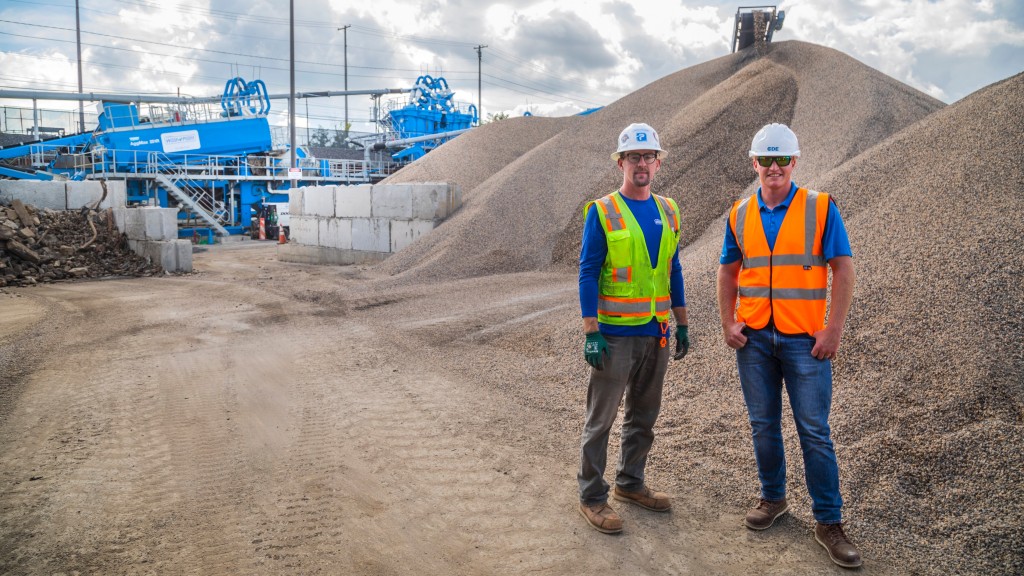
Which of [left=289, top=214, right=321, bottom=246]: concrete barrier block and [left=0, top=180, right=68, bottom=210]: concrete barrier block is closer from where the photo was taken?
[left=0, top=180, right=68, bottom=210]: concrete barrier block

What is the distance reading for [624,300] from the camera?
344 cm

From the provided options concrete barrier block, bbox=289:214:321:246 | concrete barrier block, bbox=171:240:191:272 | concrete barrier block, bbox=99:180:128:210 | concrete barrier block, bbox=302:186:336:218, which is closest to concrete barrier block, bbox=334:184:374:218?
concrete barrier block, bbox=302:186:336:218

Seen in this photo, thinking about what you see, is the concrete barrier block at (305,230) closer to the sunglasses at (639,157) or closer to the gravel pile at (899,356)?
the gravel pile at (899,356)

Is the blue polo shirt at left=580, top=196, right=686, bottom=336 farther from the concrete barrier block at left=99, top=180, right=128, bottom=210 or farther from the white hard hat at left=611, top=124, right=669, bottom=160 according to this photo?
the concrete barrier block at left=99, top=180, right=128, bottom=210

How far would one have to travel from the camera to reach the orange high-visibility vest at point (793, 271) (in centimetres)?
315

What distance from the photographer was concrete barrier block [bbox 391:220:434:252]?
1443cm

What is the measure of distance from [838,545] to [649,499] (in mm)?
964

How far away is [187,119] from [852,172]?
2534 centimetres

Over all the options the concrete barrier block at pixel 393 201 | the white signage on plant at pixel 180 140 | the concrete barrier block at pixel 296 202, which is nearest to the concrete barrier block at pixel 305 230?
the concrete barrier block at pixel 296 202

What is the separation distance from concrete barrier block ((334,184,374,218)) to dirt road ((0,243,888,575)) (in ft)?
22.4

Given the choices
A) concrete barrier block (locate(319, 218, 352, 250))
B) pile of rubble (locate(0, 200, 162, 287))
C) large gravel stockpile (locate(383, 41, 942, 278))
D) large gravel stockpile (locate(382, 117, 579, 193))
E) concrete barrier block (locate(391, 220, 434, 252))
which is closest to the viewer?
large gravel stockpile (locate(383, 41, 942, 278))

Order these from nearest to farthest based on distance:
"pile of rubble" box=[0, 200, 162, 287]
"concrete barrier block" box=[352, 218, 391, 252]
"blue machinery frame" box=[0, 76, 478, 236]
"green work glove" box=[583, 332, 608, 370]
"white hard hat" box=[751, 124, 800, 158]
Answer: "white hard hat" box=[751, 124, 800, 158]
"green work glove" box=[583, 332, 608, 370]
"pile of rubble" box=[0, 200, 162, 287]
"concrete barrier block" box=[352, 218, 391, 252]
"blue machinery frame" box=[0, 76, 478, 236]

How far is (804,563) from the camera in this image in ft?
10.5

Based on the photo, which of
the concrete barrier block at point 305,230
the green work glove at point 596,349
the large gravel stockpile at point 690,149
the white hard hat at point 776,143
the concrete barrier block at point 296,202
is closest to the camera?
the white hard hat at point 776,143
